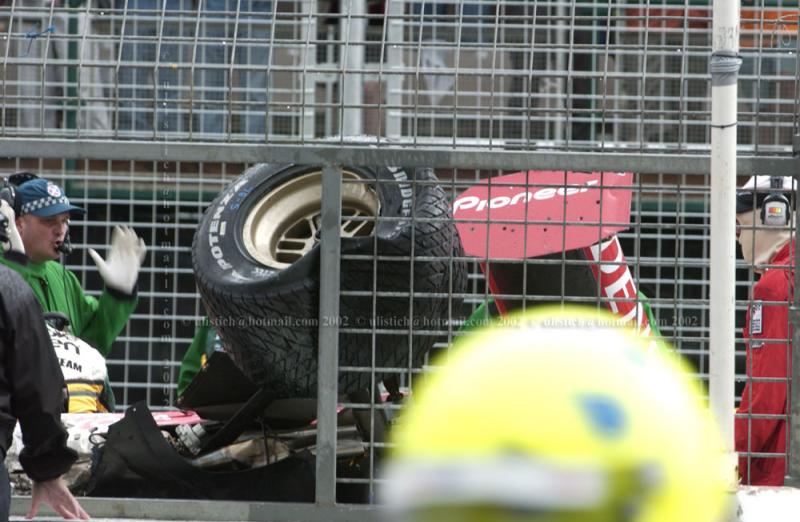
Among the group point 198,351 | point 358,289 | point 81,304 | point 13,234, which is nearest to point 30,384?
point 358,289

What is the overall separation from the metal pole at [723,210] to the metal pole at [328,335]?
122 centimetres

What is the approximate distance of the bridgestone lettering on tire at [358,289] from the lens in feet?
14.6

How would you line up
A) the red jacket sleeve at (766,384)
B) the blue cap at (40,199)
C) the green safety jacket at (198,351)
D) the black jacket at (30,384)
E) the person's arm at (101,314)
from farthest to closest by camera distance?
the green safety jacket at (198,351)
the person's arm at (101,314)
the blue cap at (40,199)
the red jacket sleeve at (766,384)
the black jacket at (30,384)

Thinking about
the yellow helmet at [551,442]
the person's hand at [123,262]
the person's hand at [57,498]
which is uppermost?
the person's hand at [123,262]

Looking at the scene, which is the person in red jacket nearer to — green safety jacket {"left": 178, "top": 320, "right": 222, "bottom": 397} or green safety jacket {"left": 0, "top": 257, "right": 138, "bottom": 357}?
green safety jacket {"left": 0, "top": 257, "right": 138, "bottom": 357}

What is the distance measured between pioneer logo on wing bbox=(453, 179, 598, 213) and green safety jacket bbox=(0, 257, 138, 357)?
1877mm

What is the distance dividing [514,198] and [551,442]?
3411 millimetres

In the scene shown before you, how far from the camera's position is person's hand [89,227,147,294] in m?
5.71

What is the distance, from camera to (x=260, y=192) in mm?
4836

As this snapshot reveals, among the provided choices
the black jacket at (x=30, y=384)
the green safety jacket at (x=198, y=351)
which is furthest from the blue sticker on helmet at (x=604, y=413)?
the green safety jacket at (x=198, y=351)

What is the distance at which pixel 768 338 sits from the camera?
182 inches

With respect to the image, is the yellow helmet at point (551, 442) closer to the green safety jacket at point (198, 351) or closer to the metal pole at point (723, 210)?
the metal pole at point (723, 210)

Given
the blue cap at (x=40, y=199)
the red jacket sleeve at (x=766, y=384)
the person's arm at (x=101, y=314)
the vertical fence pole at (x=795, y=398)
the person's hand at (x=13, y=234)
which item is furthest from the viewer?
the person's arm at (x=101, y=314)

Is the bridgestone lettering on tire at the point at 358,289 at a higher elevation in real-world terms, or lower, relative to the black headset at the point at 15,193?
lower
